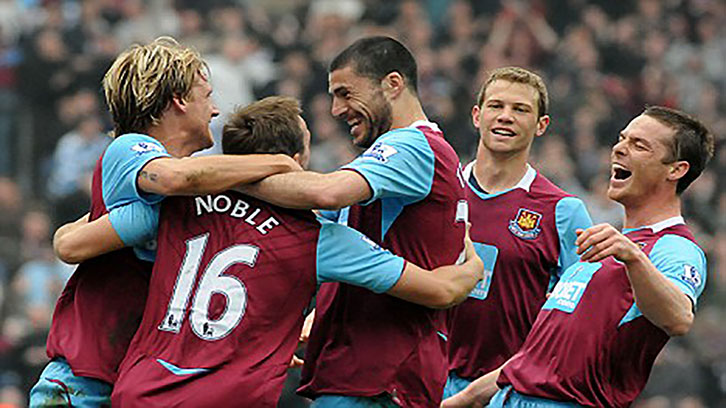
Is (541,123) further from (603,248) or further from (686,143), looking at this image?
(603,248)

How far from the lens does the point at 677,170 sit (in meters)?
5.95

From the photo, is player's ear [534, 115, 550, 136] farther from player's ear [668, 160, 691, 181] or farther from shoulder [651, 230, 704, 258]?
shoulder [651, 230, 704, 258]

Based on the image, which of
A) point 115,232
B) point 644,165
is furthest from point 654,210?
point 115,232

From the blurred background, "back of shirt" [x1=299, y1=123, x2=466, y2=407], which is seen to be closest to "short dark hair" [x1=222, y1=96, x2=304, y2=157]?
"back of shirt" [x1=299, y1=123, x2=466, y2=407]

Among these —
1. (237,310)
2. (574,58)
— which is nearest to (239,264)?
(237,310)

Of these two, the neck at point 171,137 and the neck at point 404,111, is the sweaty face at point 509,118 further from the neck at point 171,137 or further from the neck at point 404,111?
the neck at point 171,137

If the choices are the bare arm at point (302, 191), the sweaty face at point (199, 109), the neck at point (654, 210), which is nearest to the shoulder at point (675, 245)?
the neck at point (654, 210)

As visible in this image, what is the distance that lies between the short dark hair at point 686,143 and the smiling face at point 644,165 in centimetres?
2

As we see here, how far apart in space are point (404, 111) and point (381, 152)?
46 cm

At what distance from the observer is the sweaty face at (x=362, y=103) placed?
562cm

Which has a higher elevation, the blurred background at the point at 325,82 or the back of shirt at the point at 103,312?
the blurred background at the point at 325,82

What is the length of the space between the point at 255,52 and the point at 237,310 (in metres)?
10.9

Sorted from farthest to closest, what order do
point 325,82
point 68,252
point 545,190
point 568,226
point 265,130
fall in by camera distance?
point 325,82, point 545,190, point 568,226, point 68,252, point 265,130

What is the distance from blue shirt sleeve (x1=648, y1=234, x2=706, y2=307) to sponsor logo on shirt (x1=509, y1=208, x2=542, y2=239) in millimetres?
1014
